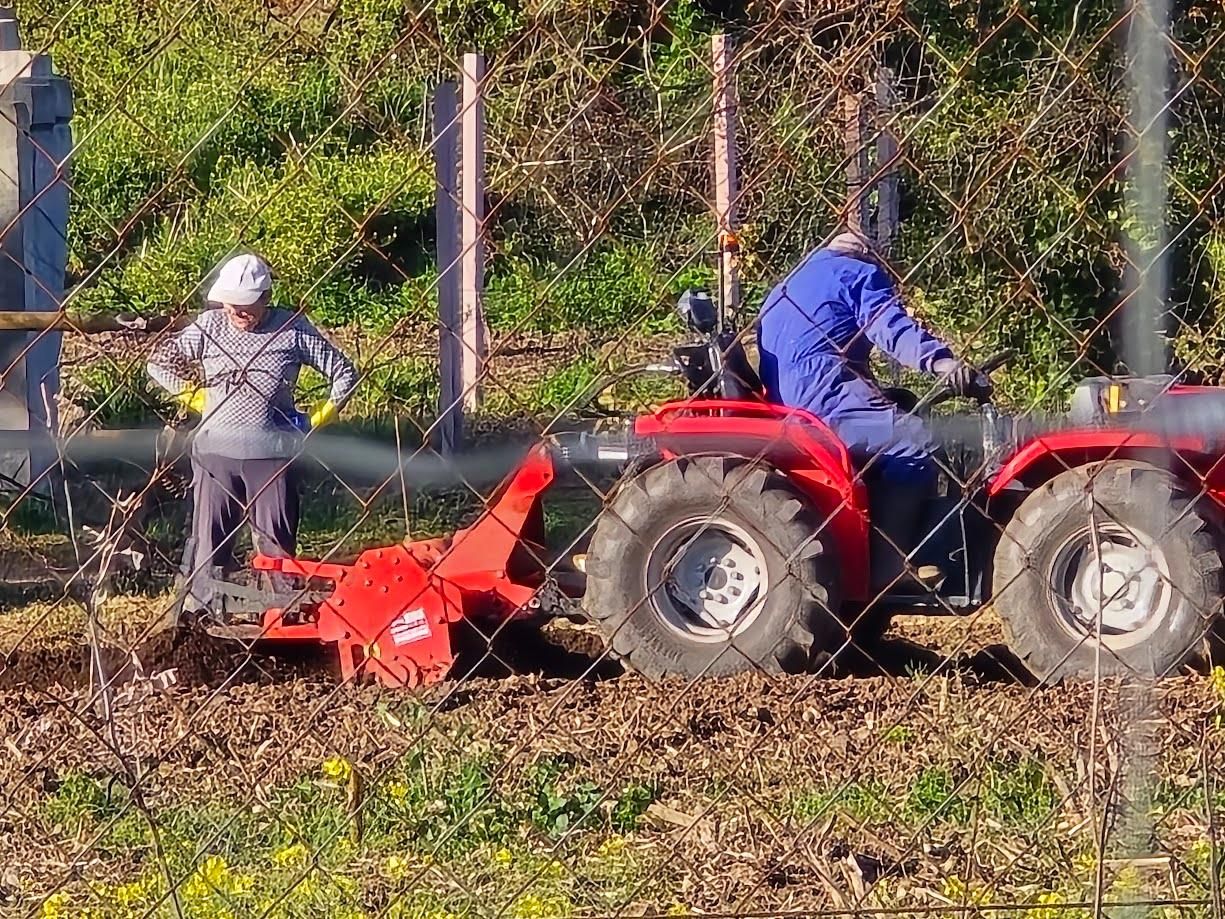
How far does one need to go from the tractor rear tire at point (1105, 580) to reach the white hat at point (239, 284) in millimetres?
2565

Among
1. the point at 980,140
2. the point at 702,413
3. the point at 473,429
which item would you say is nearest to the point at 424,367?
the point at 473,429

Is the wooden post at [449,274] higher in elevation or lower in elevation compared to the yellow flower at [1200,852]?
higher

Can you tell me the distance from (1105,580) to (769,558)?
36.1 inches

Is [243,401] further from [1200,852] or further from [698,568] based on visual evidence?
[1200,852]

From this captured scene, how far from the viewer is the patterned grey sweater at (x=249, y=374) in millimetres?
5941

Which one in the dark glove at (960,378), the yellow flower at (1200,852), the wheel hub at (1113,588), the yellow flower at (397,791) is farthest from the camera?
the wheel hub at (1113,588)

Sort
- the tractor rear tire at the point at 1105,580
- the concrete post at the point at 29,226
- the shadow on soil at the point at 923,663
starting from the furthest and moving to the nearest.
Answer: the concrete post at the point at 29,226, the shadow on soil at the point at 923,663, the tractor rear tire at the point at 1105,580

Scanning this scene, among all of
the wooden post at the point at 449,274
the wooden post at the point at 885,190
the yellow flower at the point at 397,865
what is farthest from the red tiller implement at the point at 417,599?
the wooden post at the point at 449,274

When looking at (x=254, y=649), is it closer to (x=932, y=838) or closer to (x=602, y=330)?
(x=932, y=838)

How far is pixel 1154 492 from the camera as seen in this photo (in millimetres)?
4711

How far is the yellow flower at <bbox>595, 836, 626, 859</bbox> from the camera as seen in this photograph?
12.8 feet

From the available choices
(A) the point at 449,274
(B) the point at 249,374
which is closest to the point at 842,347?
(B) the point at 249,374

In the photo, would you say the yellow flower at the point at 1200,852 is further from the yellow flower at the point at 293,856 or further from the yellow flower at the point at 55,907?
the yellow flower at the point at 55,907

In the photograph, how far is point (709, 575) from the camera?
5555 millimetres
